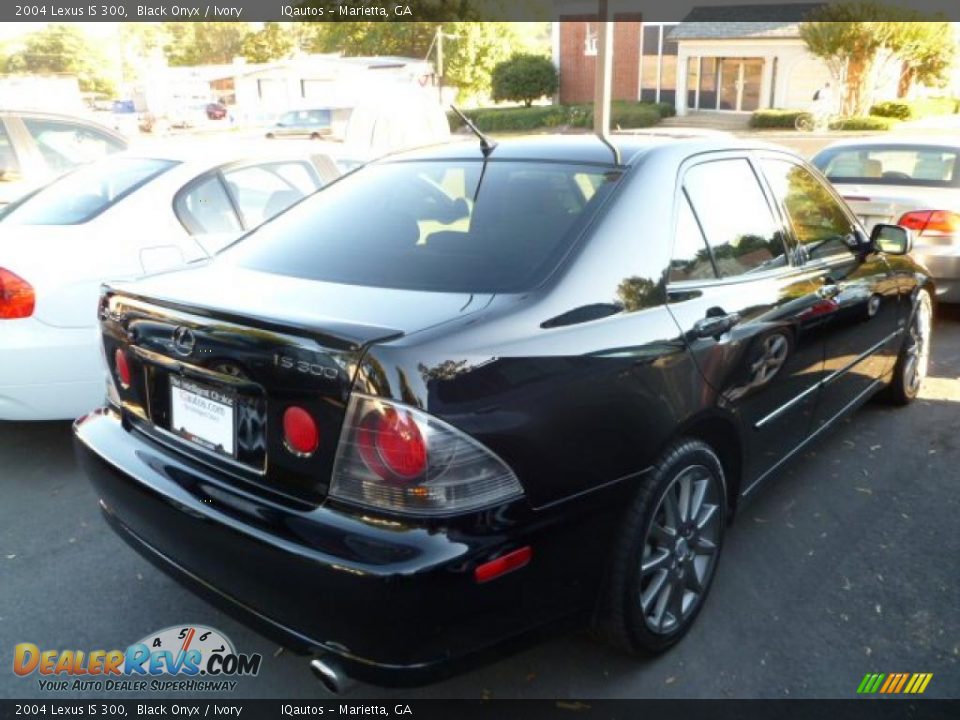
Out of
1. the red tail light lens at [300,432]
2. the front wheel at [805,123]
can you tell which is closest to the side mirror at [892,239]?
the red tail light lens at [300,432]

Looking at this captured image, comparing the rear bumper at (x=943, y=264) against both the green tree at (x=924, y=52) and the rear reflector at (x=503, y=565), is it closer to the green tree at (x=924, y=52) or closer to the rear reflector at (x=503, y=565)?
the rear reflector at (x=503, y=565)

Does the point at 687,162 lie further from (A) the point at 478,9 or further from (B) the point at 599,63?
(A) the point at 478,9

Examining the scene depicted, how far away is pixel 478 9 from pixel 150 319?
4222 centimetres

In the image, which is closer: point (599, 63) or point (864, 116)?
point (599, 63)

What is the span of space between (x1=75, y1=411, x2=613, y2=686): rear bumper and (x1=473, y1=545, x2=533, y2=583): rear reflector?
0.06ft

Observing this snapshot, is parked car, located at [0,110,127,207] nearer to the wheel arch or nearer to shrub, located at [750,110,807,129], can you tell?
the wheel arch

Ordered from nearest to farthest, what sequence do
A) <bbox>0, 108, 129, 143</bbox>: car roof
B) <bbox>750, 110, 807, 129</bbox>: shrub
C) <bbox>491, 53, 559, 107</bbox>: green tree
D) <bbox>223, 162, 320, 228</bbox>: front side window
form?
<bbox>223, 162, 320, 228</bbox>: front side window
<bbox>0, 108, 129, 143</bbox>: car roof
<bbox>750, 110, 807, 129</bbox>: shrub
<bbox>491, 53, 559, 107</bbox>: green tree

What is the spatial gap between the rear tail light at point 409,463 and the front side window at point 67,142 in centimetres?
602

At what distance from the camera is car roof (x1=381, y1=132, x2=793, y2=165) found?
2.79 meters

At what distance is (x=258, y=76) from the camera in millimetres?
46312

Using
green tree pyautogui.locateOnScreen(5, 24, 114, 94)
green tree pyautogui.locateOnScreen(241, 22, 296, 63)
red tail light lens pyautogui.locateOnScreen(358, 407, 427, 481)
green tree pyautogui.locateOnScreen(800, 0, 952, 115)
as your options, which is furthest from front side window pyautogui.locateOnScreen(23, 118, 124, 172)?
green tree pyautogui.locateOnScreen(241, 22, 296, 63)

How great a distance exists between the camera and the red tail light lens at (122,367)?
8.20 feet

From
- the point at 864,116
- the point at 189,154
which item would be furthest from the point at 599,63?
the point at 864,116

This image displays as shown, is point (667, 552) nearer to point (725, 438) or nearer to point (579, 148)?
point (725, 438)
